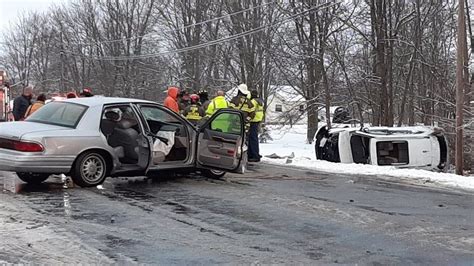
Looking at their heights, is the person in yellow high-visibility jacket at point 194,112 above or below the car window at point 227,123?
above

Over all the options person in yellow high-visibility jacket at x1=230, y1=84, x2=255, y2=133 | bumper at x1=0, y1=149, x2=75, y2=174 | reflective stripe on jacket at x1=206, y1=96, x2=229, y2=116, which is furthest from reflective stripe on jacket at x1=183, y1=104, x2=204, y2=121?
bumper at x1=0, y1=149, x2=75, y2=174

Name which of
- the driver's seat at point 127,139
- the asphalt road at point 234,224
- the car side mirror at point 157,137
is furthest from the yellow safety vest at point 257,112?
the driver's seat at point 127,139

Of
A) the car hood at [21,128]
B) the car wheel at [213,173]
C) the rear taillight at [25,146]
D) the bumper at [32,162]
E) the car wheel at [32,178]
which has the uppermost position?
the car hood at [21,128]

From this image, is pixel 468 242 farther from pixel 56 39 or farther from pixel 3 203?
pixel 56 39

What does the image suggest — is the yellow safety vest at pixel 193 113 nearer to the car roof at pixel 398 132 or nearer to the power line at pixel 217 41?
the car roof at pixel 398 132

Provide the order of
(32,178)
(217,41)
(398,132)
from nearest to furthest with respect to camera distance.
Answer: (32,178) → (398,132) → (217,41)

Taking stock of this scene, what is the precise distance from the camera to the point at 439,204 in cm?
877

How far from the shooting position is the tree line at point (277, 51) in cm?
2473

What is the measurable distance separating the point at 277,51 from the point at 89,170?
22.6 metres

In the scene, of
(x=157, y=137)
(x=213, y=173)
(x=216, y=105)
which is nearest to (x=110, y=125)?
(x=157, y=137)

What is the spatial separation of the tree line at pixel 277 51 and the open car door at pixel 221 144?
399 inches

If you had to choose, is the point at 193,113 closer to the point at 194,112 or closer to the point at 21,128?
the point at 194,112

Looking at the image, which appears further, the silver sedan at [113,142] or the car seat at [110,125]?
the car seat at [110,125]

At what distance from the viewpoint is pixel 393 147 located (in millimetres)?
14305
